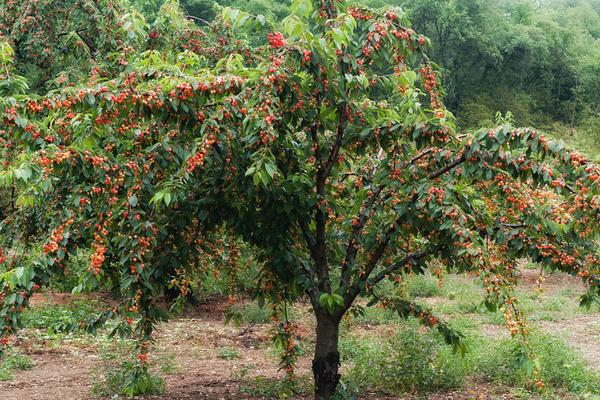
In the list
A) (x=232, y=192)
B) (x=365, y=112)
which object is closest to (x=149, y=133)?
(x=232, y=192)

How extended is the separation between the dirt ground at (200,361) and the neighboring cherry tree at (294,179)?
1.60 metres

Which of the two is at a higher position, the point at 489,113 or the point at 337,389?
the point at 489,113

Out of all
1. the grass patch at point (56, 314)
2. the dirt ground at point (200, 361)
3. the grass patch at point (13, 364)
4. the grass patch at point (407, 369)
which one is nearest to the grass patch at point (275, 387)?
the dirt ground at point (200, 361)

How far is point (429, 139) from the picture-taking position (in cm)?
428

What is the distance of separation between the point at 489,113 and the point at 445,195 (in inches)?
1249

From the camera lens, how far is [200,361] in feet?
25.8

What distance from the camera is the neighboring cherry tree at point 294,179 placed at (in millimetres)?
3828

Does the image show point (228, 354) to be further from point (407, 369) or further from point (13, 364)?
point (407, 369)

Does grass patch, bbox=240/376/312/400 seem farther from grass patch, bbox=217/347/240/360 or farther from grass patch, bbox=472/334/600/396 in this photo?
grass patch, bbox=472/334/600/396

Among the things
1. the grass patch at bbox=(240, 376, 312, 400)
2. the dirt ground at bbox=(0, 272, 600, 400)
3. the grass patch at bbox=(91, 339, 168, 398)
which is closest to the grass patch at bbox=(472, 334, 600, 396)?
the dirt ground at bbox=(0, 272, 600, 400)

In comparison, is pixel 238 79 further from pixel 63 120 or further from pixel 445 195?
pixel 445 195

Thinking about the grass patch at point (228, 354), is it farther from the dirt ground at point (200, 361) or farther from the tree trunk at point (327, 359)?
the tree trunk at point (327, 359)

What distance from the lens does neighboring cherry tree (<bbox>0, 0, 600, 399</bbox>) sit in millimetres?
3828

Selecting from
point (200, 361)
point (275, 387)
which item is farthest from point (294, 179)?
point (200, 361)
